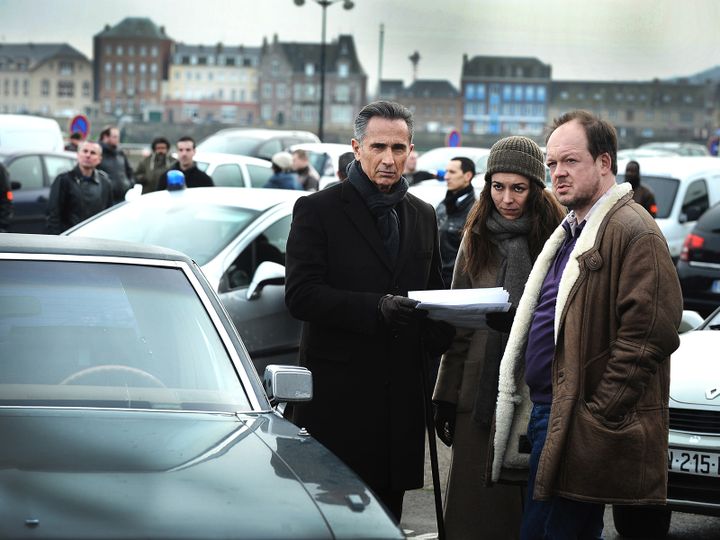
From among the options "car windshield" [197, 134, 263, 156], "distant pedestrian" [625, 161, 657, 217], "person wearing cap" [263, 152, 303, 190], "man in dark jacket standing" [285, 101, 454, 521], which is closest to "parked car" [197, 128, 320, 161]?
"car windshield" [197, 134, 263, 156]

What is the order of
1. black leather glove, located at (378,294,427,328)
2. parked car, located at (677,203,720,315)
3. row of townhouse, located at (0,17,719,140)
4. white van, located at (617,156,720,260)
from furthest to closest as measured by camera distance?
1. row of townhouse, located at (0,17,719,140)
2. white van, located at (617,156,720,260)
3. parked car, located at (677,203,720,315)
4. black leather glove, located at (378,294,427,328)

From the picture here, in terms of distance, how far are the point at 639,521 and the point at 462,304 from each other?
8.97 ft

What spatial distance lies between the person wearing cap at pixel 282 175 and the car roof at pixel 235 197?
506 centimetres

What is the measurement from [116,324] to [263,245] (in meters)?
4.65

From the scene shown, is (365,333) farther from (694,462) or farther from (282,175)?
(282,175)

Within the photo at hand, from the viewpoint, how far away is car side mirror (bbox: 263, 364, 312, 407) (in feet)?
13.9

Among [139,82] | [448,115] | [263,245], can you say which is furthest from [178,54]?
[263,245]

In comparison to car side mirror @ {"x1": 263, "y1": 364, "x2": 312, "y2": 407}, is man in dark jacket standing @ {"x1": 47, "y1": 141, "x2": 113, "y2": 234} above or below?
below

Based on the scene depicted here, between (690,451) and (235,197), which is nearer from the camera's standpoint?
(690,451)

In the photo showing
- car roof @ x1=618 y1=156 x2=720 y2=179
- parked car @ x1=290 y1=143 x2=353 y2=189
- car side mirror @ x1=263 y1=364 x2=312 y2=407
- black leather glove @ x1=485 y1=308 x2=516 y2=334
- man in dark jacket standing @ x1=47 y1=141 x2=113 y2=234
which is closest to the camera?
car side mirror @ x1=263 y1=364 x2=312 y2=407

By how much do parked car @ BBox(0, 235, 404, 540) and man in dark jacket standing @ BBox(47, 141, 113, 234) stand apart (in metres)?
8.18

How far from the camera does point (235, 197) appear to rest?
9422mm

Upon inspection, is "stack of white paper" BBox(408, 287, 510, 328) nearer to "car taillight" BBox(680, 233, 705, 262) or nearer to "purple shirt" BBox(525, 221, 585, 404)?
"purple shirt" BBox(525, 221, 585, 404)

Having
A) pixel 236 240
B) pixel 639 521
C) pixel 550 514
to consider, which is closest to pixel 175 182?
pixel 236 240
